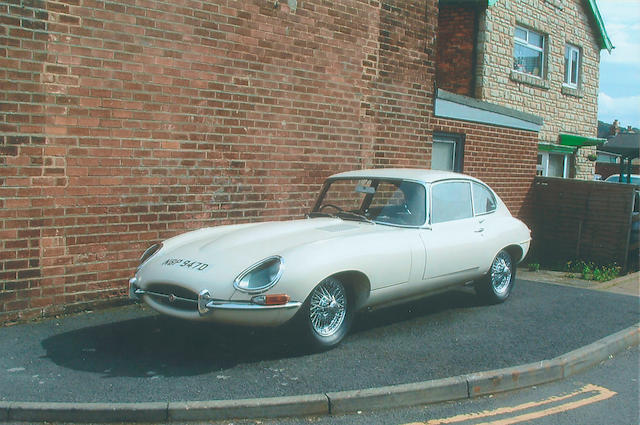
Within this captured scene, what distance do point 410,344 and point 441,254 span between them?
1.04 metres

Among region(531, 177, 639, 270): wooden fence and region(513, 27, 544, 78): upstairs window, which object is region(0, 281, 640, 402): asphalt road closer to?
region(531, 177, 639, 270): wooden fence

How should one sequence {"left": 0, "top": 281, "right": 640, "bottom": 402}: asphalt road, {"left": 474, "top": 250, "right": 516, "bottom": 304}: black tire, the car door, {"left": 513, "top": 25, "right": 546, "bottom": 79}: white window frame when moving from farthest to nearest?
{"left": 513, "top": 25, "right": 546, "bottom": 79}: white window frame
{"left": 474, "top": 250, "right": 516, "bottom": 304}: black tire
the car door
{"left": 0, "top": 281, "right": 640, "bottom": 402}: asphalt road

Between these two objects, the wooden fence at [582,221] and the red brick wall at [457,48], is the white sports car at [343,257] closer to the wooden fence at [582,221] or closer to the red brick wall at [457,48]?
the wooden fence at [582,221]

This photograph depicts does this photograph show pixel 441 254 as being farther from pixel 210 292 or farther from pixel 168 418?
pixel 168 418


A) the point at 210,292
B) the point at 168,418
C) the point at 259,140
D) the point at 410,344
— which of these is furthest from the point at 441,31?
the point at 168,418

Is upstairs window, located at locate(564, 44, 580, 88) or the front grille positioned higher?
upstairs window, located at locate(564, 44, 580, 88)

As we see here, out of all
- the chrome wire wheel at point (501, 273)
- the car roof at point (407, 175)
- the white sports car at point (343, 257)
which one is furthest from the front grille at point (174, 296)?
the chrome wire wheel at point (501, 273)

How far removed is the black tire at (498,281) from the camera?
7410 mm

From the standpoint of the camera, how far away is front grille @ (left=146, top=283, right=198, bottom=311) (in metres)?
4.98

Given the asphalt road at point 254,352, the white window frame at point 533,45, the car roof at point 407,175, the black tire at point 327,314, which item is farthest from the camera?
the white window frame at point 533,45

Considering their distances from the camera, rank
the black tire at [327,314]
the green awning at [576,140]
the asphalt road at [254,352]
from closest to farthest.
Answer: the asphalt road at [254,352]
the black tire at [327,314]
the green awning at [576,140]

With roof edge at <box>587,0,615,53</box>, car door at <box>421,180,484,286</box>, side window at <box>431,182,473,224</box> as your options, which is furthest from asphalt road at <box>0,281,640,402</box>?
roof edge at <box>587,0,615,53</box>

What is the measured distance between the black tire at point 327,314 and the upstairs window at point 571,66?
48.7 feet

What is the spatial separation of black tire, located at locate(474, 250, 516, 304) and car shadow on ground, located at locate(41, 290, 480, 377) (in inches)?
58.3
